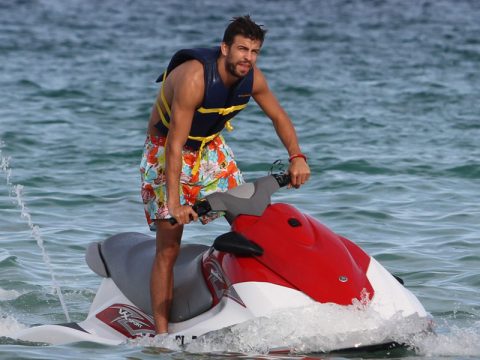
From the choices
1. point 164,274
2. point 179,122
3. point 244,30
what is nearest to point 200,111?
point 179,122

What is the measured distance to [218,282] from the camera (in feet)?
18.9

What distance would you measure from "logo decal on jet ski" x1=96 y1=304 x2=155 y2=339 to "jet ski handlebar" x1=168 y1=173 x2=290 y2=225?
0.73 m

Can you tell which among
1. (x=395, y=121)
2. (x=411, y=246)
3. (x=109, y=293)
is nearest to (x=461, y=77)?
(x=395, y=121)

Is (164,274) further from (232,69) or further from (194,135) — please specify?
(232,69)

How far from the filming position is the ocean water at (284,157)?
717 centimetres

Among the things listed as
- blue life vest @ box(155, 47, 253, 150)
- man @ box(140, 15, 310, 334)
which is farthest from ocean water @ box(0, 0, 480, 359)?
blue life vest @ box(155, 47, 253, 150)

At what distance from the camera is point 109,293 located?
6508mm

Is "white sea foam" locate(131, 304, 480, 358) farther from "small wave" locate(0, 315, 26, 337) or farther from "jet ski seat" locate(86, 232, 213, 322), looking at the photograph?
"small wave" locate(0, 315, 26, 337)

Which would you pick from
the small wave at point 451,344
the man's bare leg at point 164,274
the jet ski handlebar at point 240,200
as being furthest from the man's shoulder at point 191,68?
the small wave at point 451,344

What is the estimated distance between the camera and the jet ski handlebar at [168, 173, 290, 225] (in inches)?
223

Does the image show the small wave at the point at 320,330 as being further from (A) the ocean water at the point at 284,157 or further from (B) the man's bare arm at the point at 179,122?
(B) the man's bare arm at the point at 179,122

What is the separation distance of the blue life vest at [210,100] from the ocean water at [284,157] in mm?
1095

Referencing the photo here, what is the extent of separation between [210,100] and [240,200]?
1.72 feet

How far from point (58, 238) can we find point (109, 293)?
2.57 m
